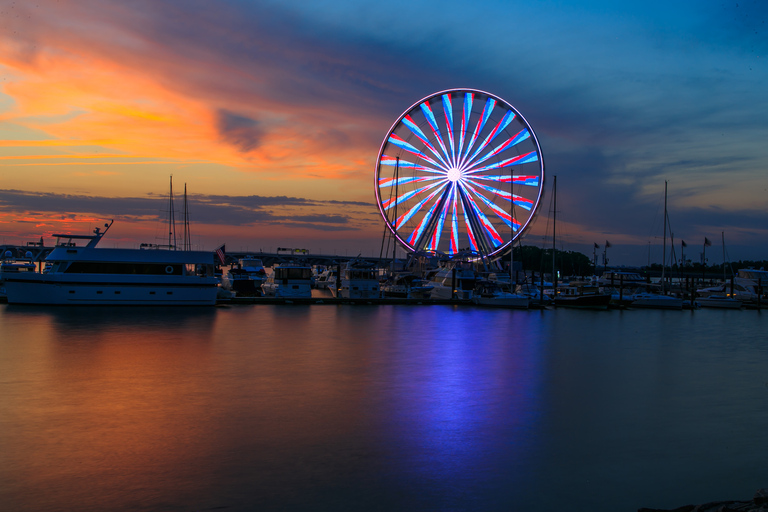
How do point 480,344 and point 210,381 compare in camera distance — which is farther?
point 480,344

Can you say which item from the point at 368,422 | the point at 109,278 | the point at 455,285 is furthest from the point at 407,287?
the point at 368,422

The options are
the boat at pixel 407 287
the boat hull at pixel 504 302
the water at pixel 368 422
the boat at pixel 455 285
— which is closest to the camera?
the water at pixel 368 422

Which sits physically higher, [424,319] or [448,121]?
[448,121]

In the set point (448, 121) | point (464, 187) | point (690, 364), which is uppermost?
point (448, 121)

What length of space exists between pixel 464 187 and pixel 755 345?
24.3 metres

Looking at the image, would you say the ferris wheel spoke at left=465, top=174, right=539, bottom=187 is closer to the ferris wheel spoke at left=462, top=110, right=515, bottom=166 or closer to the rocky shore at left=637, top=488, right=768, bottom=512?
the ferris wheel spoke at left=462, top=110, right=515, bottom=166

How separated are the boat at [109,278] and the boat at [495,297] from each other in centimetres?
2264

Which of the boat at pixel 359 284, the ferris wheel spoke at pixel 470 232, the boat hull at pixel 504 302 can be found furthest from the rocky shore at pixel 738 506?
the ferris wheel spoke at pixel 470 232

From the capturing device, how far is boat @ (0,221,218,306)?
36.7 m

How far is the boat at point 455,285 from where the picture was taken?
53.5 meters

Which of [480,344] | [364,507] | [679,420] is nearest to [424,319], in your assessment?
[480,344]

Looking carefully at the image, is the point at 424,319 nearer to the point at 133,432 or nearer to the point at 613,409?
the point at 613,409

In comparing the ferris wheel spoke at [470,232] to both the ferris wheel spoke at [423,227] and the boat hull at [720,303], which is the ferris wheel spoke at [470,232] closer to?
the ferris wheel spoke at [423,227]

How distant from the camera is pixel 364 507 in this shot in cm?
917
